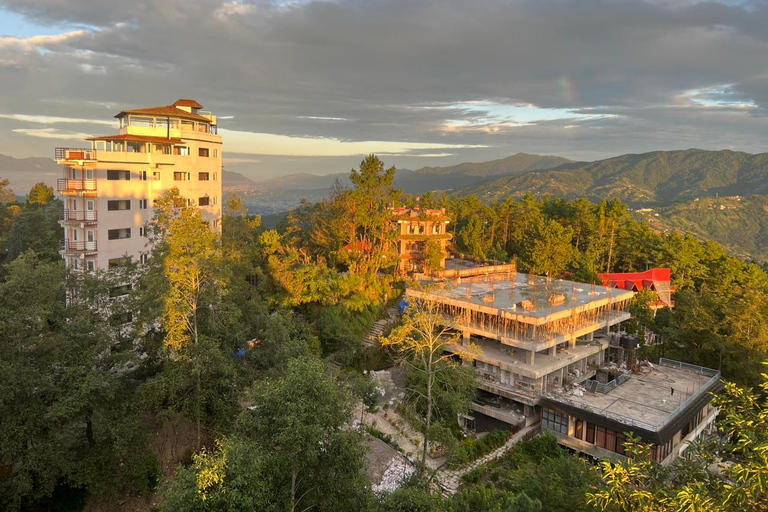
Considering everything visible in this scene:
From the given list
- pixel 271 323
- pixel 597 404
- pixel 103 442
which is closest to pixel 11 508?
pixel 103 442

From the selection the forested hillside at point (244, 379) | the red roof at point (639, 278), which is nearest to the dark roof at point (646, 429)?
the forested hillside at point (244, 379)

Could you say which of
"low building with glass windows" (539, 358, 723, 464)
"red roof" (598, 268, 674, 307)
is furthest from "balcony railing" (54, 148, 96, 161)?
"red roof" (598, 268, 674, 307)

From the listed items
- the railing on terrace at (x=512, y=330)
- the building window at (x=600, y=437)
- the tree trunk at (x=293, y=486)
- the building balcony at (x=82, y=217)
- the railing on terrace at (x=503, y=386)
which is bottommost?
the building window at (x=600, y=437)

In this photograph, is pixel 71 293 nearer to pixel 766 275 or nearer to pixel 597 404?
pixel 597 404

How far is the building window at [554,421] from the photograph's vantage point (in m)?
25.0

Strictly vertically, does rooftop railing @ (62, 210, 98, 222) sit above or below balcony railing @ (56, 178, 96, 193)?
below

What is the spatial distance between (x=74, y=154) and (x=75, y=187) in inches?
80.7

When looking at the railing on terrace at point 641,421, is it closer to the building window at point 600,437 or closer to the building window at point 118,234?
the building window at point 600,437

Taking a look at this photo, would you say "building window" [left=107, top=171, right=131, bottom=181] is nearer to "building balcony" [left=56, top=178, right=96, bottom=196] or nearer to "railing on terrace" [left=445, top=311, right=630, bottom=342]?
"building balcony" [left=56, top=178, right=96, bottom=196]

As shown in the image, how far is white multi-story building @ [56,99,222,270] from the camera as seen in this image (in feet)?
98.1

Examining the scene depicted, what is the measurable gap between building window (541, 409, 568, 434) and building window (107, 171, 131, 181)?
98.2ft

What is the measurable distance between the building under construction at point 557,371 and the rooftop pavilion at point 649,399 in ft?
0.19

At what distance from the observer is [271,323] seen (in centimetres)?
2033

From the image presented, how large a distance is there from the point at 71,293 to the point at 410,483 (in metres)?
16.4
